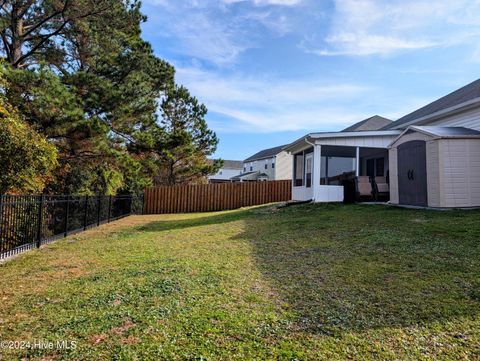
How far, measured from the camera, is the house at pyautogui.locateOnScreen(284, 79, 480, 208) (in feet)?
26.2

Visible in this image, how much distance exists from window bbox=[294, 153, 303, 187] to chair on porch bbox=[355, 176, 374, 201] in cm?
360

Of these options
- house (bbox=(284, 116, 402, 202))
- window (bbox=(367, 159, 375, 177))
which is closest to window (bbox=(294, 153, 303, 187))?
house (bbox=(284, 116, 402, 202))

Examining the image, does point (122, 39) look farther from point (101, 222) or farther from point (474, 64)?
point (474, 64)

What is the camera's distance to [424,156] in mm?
8508

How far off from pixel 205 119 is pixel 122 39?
10.5m

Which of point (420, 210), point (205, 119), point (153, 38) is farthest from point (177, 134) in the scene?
point (420, 210)

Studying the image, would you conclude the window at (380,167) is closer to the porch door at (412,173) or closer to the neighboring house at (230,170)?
the porch door at (412,173)

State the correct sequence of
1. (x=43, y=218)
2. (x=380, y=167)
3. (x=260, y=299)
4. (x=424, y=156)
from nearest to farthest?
(x=260, y=299) < (x=43, y=218) < (x=424, y=156) < (x=380, y=167)

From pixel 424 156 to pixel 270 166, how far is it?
96.2 feet

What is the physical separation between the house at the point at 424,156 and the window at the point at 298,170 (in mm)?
1069

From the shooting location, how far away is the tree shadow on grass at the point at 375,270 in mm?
2809

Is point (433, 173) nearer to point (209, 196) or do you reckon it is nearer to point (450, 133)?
point (450, 133)

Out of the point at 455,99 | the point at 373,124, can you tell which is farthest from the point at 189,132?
the point at 455,99

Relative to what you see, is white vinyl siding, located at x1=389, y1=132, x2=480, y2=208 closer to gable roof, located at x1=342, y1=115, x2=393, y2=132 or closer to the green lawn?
the green lawn
